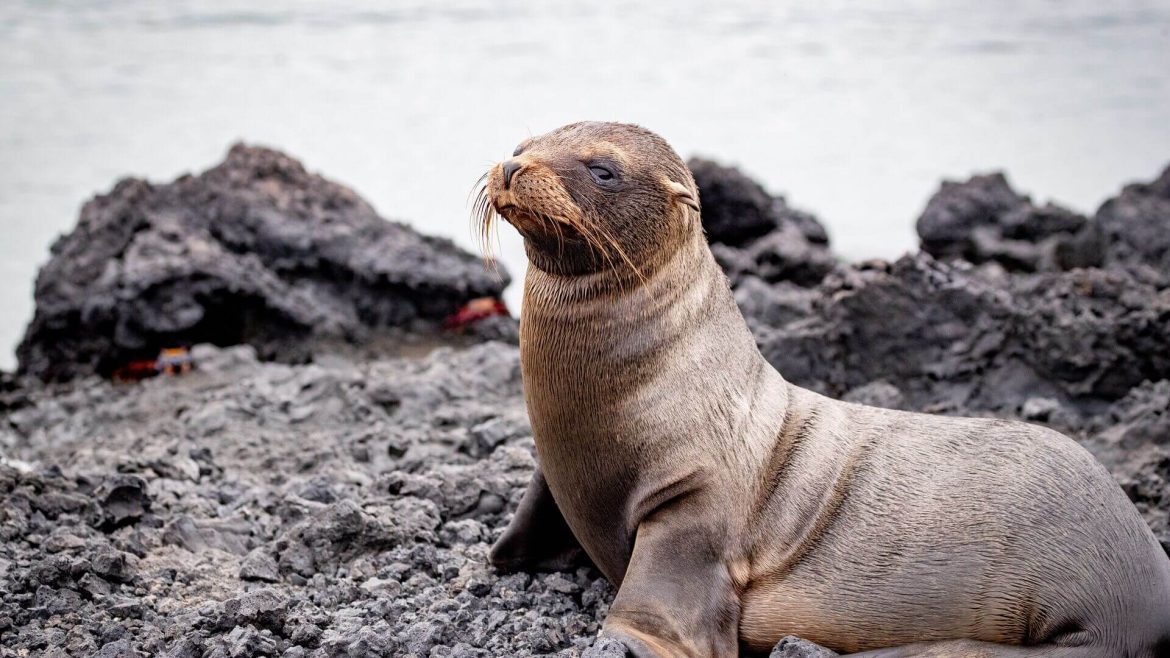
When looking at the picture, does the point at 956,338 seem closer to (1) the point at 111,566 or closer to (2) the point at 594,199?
(2) the point at 594,199

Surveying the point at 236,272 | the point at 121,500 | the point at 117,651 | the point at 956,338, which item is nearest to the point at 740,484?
the point at 117,651

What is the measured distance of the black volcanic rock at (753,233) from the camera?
7527 millimetres

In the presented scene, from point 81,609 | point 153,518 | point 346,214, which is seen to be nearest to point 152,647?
point 81,609

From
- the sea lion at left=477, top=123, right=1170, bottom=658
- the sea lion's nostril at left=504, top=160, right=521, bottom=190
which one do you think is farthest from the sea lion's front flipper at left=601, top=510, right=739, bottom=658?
the sea lion's nostril at left=504, top=160, right=521, bottom=190

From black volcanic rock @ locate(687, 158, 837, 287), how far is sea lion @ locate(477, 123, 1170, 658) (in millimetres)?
3727

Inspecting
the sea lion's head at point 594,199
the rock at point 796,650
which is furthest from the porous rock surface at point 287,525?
the sea lion's head at point 594,199

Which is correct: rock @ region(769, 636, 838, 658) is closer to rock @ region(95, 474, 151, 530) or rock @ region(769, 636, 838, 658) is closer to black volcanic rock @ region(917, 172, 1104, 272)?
rock @ region(95, 474, 151, 530)

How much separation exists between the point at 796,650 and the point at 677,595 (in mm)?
337

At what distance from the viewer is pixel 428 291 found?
301 inches

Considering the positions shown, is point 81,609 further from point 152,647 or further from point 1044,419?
point 1044,419

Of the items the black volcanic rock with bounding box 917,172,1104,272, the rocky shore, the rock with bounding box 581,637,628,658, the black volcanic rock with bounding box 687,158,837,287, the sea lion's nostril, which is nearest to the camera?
the rock with bounding box 581,637,628,658

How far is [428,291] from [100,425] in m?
2.04

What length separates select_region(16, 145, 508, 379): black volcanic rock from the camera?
278 inches

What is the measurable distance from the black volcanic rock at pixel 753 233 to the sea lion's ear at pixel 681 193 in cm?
369
